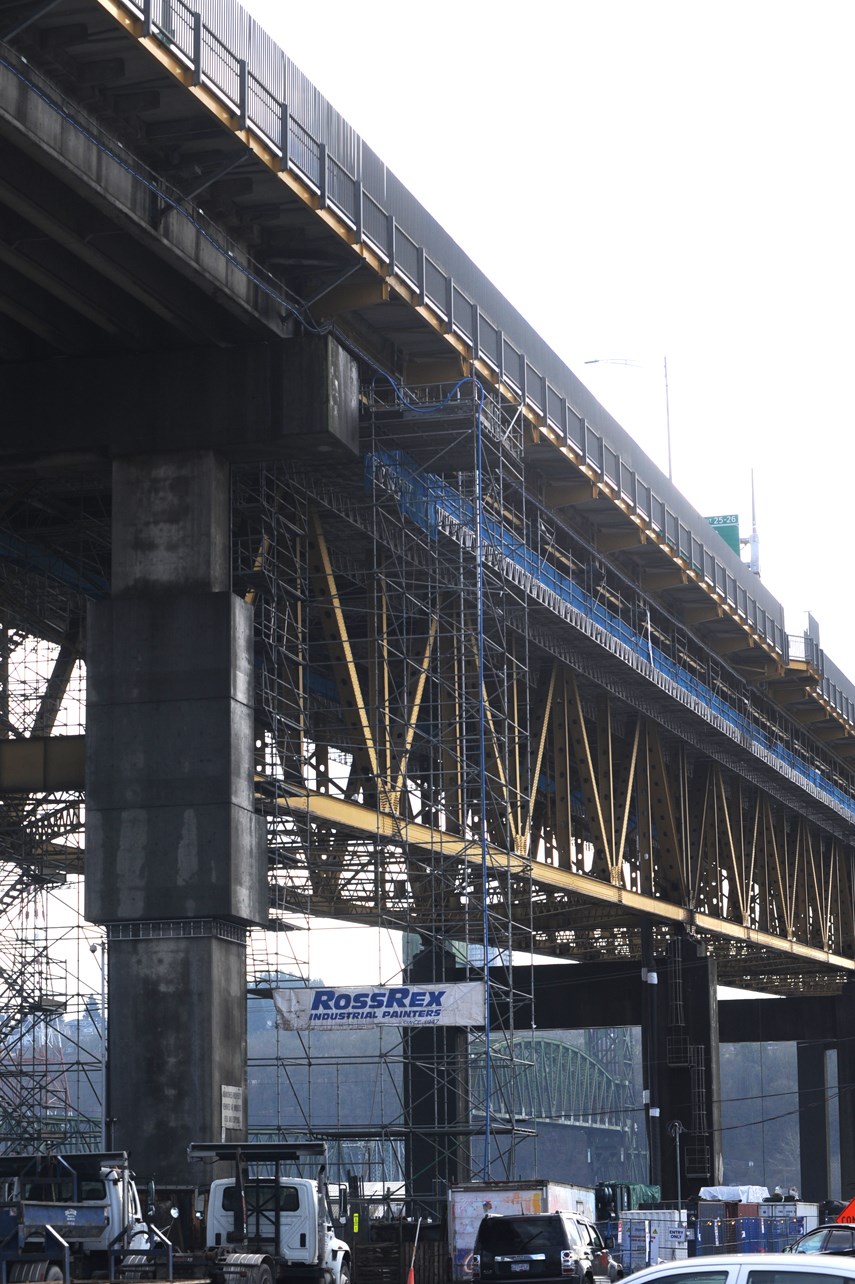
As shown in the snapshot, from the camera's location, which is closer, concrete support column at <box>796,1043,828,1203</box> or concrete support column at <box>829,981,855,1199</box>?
concrete support column at <box>829,981,855,1199</box>

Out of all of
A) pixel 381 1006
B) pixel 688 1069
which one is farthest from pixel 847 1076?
pixel 381 1006

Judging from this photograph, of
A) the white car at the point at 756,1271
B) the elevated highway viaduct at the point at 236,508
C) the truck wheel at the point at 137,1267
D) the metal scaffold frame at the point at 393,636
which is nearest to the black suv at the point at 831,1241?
the metal scaffold frame at the point at 393,636

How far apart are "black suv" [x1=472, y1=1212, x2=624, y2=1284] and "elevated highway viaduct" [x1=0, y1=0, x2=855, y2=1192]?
4.60m

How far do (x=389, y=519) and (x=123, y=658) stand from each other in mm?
7540

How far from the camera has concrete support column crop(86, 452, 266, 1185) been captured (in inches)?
1177

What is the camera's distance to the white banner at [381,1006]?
34.8 metres

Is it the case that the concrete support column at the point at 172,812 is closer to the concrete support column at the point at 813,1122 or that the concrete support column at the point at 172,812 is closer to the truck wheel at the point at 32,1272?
the truck wheel at the point at 32,1272

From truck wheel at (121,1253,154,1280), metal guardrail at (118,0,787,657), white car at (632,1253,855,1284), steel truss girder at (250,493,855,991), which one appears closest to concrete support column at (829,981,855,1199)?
steel truss girder at (250,493,855,991)

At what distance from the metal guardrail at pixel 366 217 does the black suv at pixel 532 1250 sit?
15197mm

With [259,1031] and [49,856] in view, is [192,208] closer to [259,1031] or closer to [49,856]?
[49,856]

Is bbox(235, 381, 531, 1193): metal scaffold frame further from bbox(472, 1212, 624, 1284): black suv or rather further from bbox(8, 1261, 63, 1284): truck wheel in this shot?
bbox(8, 1261, 63, 1284): truck wheel

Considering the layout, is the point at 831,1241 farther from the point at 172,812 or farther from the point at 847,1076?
the point at 847,1076

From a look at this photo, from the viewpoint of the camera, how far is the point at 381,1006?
35.1 meters

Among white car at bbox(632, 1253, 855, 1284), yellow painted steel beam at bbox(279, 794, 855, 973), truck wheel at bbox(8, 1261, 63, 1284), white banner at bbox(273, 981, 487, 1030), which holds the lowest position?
truck wheel at bbox(8, 1261, 63, 1284)
